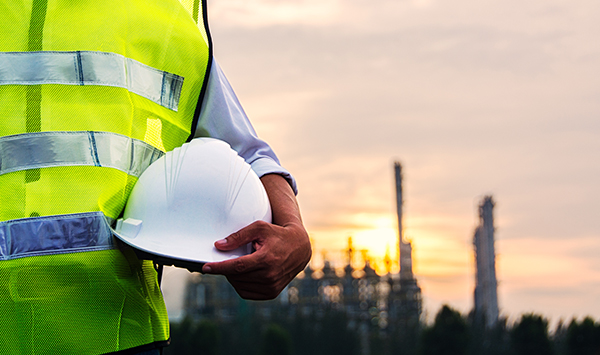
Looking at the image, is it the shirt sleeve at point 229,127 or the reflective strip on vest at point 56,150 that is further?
the shirt sleeve at point 229,127

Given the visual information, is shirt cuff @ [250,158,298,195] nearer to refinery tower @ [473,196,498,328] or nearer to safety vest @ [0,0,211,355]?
safety vest @ [0,0,211,355]

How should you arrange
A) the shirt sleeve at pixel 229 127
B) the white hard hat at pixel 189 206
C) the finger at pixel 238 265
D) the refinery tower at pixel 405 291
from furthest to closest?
the refinery tower at pixel 405 291
the shirt sleeve at pixel 229 127
the white hard hat at pixel 189 206
the finger at pixel 238 265

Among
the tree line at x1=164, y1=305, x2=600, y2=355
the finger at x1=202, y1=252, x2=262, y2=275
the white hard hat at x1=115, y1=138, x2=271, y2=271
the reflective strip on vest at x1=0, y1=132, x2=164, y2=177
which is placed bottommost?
the tree line at x1=164, y1=305, x2=600, y2=355

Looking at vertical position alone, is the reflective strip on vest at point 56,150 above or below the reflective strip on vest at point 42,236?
above

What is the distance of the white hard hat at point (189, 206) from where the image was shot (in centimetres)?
169

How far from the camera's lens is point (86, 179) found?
5.43 ft

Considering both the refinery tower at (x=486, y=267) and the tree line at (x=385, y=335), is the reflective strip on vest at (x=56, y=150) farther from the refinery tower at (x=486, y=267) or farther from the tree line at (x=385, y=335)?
the refinery tower at (x=486, y=267)

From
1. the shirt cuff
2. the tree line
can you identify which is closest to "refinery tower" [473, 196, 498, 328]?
the tree line

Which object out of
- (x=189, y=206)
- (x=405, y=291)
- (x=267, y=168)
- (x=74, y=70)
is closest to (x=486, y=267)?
(x=405, y=291)

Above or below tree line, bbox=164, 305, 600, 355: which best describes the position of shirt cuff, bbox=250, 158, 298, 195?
above

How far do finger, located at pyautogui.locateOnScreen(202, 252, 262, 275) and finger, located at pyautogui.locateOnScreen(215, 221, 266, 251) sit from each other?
0.25 feet

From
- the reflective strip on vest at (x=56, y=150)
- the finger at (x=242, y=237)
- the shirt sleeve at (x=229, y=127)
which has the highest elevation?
the shirt sleeve at (x=229, y=127)

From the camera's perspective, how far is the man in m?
1.61

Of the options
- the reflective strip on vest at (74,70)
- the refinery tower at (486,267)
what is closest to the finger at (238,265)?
the reflective strip on vest at (74,70)
